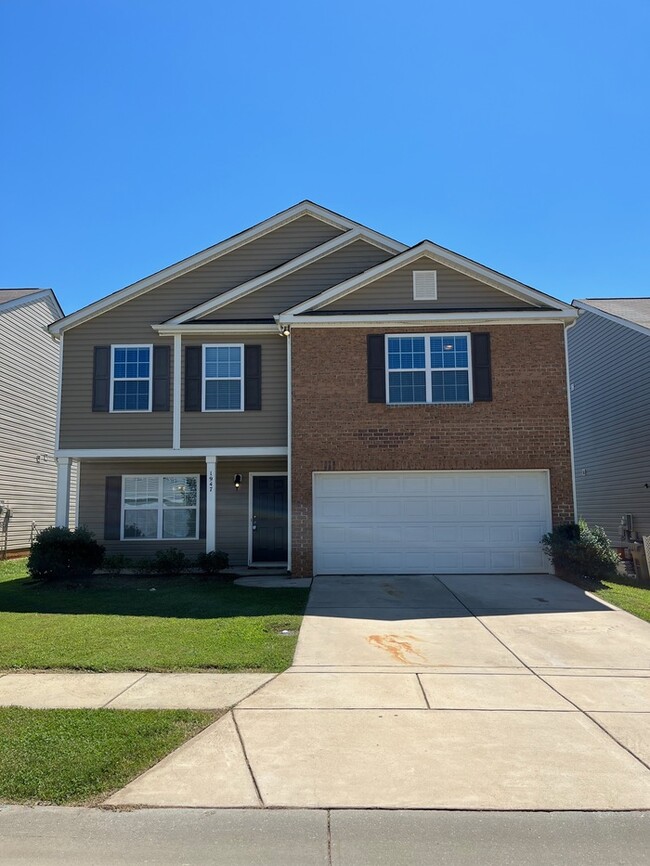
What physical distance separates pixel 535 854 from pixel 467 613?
652 centimetres

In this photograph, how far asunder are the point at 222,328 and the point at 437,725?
11.2m

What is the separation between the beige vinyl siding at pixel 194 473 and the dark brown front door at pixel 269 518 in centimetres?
22

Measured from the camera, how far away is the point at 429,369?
Answer: 1381 cm

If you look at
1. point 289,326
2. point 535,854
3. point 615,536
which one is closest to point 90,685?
point 535,854

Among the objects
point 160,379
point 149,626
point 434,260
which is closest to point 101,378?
point 160,379

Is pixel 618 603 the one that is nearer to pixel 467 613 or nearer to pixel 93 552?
pixel 467 613

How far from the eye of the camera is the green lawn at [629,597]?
1019 centimetres

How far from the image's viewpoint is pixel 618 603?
10711mm

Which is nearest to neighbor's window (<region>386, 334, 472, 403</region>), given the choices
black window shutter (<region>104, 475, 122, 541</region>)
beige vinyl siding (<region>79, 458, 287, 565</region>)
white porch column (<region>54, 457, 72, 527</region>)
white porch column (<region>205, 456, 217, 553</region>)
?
beige vinyl siding (<region>79, 458, 287, 565</region>)

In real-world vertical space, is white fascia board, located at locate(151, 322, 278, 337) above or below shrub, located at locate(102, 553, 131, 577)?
above

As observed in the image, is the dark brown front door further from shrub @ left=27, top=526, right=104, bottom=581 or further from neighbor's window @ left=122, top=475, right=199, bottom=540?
shrub @ left=27, top=526, right=104, bottom=581

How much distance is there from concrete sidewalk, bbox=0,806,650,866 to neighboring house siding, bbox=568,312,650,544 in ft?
53.0

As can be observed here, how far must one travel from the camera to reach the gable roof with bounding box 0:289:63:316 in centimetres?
1920

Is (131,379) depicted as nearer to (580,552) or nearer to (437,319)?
(437,319)
